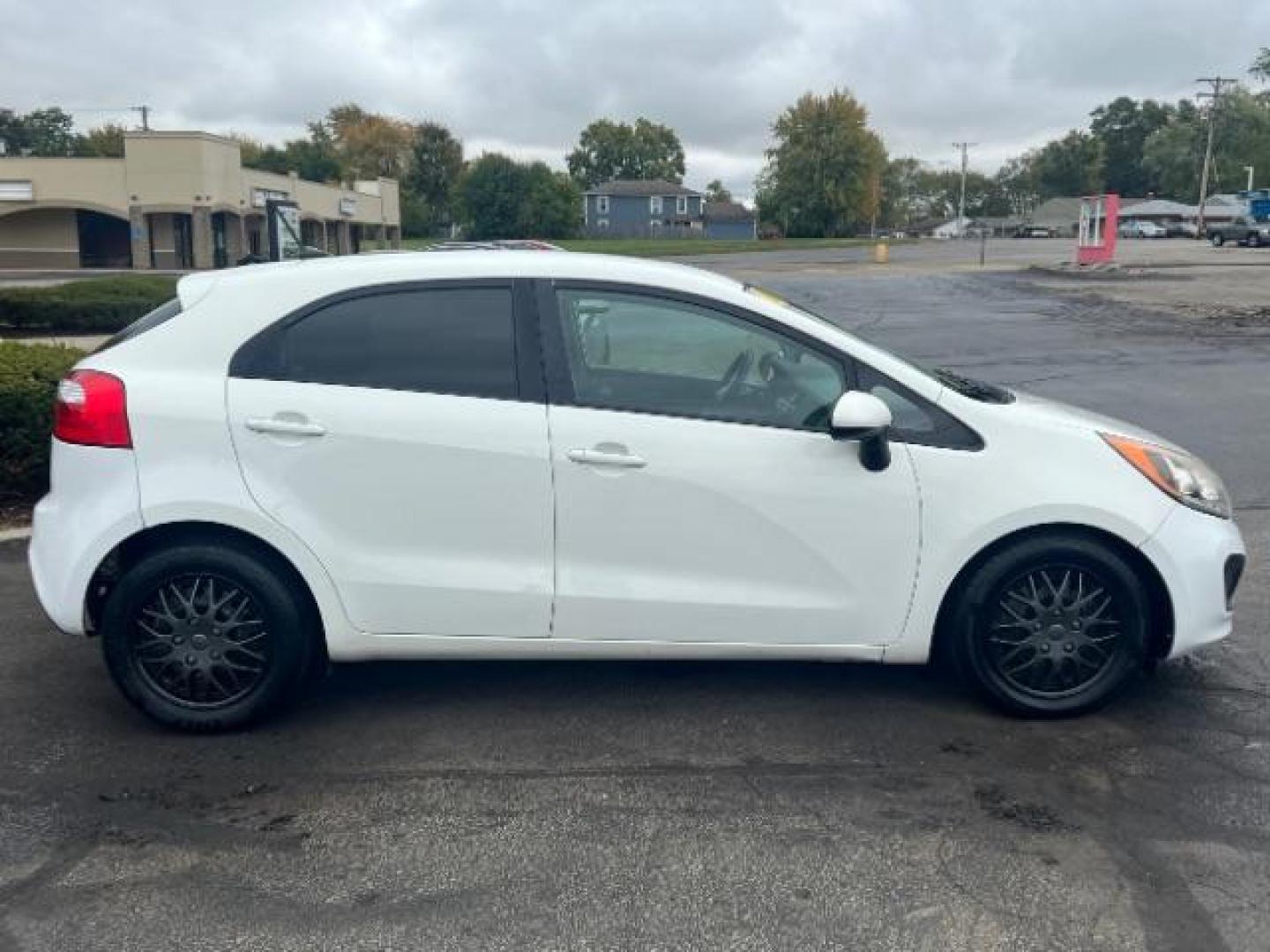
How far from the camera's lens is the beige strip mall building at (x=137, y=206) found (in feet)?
168

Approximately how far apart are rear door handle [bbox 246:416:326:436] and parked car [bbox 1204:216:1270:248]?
2541 inches

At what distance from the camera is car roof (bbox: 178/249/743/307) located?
4.11m

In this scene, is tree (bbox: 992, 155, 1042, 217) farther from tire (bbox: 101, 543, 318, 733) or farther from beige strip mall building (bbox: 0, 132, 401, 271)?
tire (bbox: 101, 543, 318, 733)

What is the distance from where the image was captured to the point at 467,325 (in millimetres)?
4090

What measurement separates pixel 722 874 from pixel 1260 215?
70.8 meters

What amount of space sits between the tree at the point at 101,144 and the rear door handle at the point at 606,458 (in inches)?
4130

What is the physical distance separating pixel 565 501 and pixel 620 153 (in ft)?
441

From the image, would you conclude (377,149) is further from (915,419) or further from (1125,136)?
(915,419)

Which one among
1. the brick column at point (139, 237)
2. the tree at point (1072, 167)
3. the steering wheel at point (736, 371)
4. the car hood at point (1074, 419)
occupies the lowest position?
the car hood at point (1074, 419)

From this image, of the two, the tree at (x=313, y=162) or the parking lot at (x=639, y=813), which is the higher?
the tree at (x=313, y=162)

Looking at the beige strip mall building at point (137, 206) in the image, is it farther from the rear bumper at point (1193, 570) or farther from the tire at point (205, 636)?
the rear bumper at point (1193, 570)

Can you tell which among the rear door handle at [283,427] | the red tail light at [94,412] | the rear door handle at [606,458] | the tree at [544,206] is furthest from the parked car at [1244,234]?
the red tail light at [94,412]

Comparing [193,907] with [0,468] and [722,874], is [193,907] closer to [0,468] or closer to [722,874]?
[722,874]

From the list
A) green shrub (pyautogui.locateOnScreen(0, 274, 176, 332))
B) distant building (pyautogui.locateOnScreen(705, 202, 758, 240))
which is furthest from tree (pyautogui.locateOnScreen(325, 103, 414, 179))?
green shrub (pyautogui.locateOnScreen(0, 274, 176, 332))
